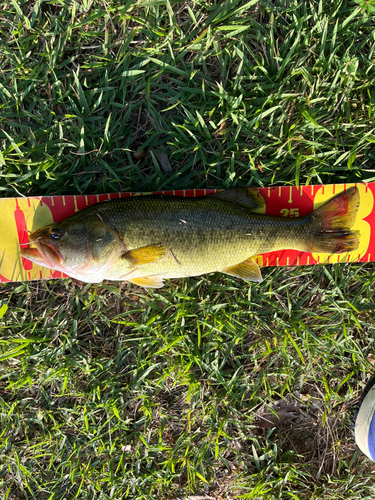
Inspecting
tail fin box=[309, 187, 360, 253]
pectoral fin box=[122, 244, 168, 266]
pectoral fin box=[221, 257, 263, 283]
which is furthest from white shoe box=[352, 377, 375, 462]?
pectoral fin box=[122, 244, 168, 266]

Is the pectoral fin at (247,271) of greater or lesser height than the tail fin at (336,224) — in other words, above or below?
below

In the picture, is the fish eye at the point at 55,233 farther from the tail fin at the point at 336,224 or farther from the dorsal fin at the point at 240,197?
the tail fin at the point at 336,224

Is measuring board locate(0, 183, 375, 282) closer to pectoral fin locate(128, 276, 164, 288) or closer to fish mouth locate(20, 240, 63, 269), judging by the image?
fish mouth locate(20, 240, 63, 269)

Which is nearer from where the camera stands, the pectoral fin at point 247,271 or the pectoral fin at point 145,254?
the pectoral fin at point 145,254

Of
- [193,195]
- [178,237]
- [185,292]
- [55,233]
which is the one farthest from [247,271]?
[55,233]

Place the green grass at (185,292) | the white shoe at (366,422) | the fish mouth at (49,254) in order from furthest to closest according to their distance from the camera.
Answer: the white shoe at (366,422)
the green grass at (185,292)
the fish mouth at (49,254)

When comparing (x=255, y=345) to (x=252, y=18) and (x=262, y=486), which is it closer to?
(x=262, y=486)

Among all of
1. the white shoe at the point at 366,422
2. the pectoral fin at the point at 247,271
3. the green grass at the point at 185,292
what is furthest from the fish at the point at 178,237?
the white shoe at the point at 366,422

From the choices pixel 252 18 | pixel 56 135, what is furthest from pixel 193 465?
pixel 252 18

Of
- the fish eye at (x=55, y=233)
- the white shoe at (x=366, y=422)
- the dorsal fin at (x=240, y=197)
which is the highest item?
the dorsal fin at (x=240, y=197)
